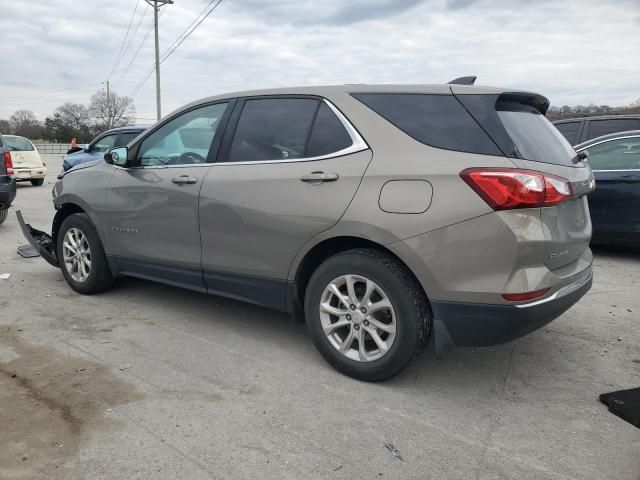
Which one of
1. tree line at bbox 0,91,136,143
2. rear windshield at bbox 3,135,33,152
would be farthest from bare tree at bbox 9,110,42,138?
rear windshield at bbox 3,135,33,152

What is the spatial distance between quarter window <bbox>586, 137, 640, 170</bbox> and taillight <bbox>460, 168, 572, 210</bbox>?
4487mm

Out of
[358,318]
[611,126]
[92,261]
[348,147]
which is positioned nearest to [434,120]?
[348,147]

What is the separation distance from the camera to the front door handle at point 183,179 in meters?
3.94

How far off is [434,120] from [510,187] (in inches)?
24.7

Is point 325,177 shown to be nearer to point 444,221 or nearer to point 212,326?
point 444,221

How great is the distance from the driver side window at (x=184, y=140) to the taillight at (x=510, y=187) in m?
2.03

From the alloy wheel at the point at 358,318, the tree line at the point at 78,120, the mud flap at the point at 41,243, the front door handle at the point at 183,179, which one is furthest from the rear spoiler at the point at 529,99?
the tree line at the point at 78,120

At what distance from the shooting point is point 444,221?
2.86 metres

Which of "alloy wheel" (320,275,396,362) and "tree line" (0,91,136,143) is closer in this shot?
"alloy wheel" (320,275,396,362)

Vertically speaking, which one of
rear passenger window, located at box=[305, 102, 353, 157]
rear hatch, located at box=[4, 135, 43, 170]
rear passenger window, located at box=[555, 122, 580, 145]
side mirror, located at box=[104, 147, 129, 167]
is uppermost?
rear passenger window, located at box=[555, 122, 580, 145]

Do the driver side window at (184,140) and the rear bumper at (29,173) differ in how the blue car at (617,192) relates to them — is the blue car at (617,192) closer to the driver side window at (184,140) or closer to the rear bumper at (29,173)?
the driver side window at (184,140)

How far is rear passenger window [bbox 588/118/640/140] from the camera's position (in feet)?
24.9

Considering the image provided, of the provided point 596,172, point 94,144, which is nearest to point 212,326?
point 596,172

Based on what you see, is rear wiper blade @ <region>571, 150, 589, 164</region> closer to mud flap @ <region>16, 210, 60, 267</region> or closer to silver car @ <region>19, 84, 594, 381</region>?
silver car @ <region>19, 84, 594, 381</region>
